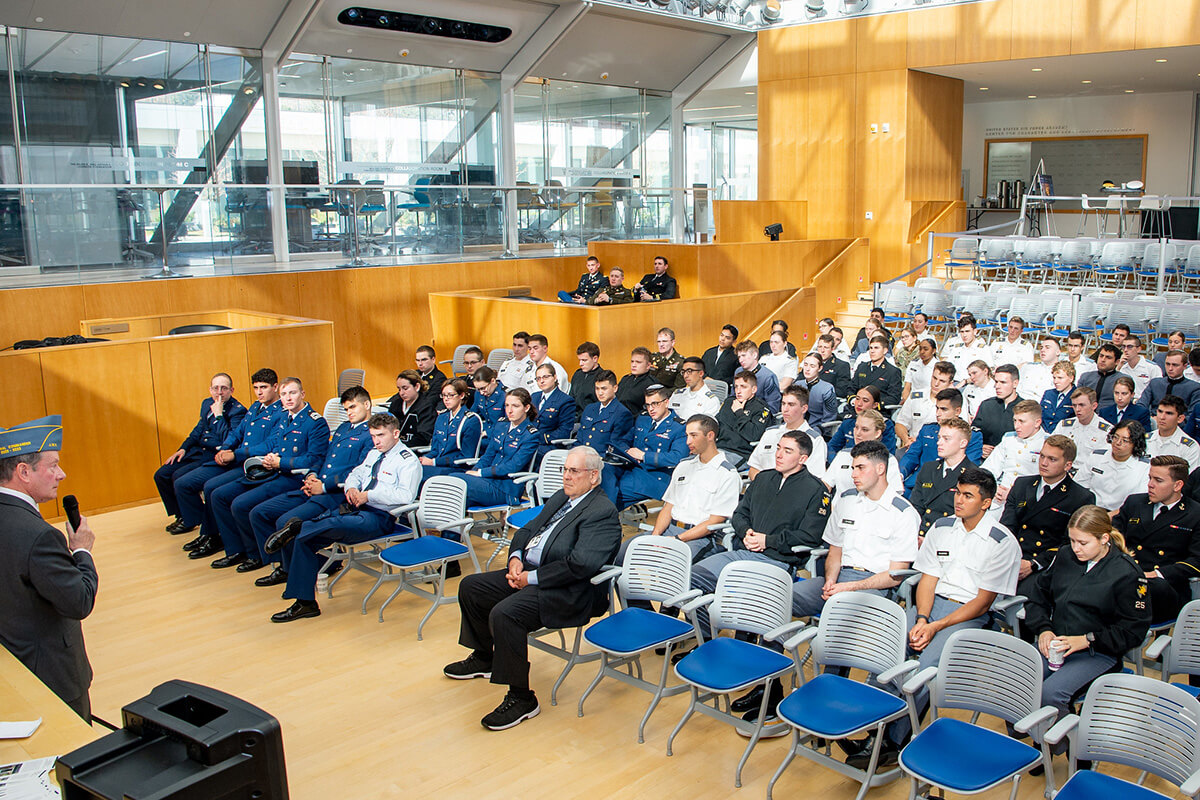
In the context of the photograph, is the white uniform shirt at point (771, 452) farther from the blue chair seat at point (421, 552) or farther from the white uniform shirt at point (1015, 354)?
the white uniform shirt at point (1015, 354)

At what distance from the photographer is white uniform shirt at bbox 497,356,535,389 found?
956 centimetres

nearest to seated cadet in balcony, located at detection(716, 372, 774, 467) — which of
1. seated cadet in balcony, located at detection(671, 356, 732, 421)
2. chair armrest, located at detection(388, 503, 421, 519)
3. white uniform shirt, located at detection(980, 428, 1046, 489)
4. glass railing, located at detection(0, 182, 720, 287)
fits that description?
seated cadet in balcony, located at detection(671, 356, 732, 421)

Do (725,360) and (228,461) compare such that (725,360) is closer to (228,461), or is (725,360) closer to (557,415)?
(557,415)

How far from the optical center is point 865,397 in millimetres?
6836

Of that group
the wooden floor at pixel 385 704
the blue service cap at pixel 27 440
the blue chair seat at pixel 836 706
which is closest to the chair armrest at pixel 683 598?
the wooden floor at pixel 385 704

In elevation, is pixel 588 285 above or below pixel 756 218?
below

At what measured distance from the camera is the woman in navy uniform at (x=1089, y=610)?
3.89 metres

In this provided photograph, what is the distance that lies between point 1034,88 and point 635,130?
780 cm

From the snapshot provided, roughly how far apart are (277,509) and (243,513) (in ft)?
1.23

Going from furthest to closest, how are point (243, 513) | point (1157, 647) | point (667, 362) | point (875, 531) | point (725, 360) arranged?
point (725, 360)
point (667, 362)
point (243, 513)
point (875, 531)
point (1157, 647)

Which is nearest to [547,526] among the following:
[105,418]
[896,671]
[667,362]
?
[896,671]

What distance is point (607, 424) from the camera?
24.2ft

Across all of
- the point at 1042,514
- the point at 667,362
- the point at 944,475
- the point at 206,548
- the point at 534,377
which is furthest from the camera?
the point at 667,362

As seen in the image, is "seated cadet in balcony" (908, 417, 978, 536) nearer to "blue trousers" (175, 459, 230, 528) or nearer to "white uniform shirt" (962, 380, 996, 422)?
"white uniform shirt" (962, 380, 996, 422)
